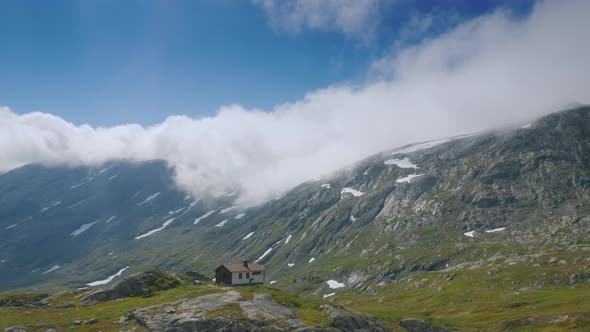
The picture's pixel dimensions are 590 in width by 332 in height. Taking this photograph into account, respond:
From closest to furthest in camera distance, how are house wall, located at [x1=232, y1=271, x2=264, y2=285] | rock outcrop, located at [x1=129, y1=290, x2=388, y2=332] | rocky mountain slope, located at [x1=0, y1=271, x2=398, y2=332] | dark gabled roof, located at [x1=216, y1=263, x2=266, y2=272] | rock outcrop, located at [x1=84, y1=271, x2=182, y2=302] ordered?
rocky mountain slope, located at [x1=0, y1=271, x2=398, y2=332], rock outcrop, located at [x1=129, y1=290, x2=388, y2=332], rock outcrop, located at [x1=84, y1=271, x2=182, y2=302], house wall, located at [x1=232, y1=271, x2=264, y2=285], dark gabled roof, located at [x1=216, y1=263, x2=266, y2=272]

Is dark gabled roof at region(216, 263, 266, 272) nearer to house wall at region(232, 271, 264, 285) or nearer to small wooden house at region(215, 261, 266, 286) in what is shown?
small wooden house at region(215, 261, 266, 286)

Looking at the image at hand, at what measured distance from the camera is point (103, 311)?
6669 cm

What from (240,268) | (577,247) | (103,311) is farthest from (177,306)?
(577,247)

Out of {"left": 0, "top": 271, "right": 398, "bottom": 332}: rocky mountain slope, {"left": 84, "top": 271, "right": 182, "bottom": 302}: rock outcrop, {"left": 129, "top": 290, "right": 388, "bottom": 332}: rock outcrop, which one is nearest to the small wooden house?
{"left": 84, "top": 271, "right": 182, "bottom": 302}: rock outcrop

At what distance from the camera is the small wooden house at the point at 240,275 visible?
94.4 m

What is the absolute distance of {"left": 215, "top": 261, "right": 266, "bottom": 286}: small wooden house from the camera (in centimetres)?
9438

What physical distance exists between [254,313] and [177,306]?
39.7ft

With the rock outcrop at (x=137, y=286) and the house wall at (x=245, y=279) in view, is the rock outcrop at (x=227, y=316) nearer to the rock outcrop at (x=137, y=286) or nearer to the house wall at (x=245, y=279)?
the rock outcrop at (x=137, y=286)

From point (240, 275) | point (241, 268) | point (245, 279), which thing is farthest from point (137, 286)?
point (245, 279)

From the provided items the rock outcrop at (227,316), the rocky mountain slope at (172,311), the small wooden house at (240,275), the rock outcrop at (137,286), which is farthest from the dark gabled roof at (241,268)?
the rock outcrop at (227,316)

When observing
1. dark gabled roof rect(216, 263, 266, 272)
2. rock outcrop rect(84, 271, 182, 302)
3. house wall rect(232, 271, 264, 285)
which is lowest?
house wall rect(232, 271, 264, 285)

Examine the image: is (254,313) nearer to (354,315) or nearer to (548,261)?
(354,315)

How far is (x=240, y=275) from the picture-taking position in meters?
95.1

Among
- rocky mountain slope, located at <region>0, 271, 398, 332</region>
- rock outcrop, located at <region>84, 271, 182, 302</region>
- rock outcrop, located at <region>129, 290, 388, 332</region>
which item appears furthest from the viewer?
rock outcrop, located at <region>84, 271, 182, 302</region>
